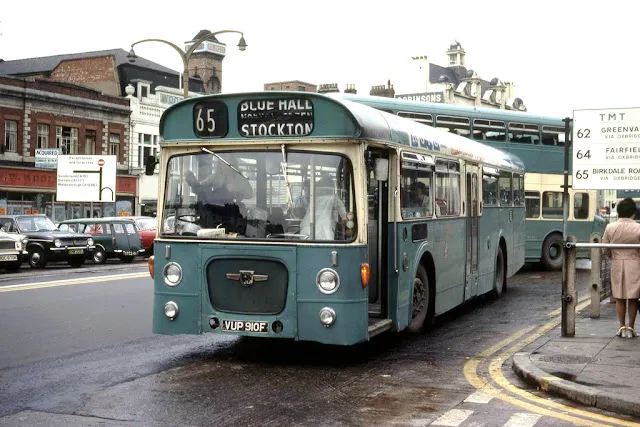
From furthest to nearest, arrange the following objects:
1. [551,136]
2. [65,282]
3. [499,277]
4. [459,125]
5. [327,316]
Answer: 1. [551,136]
2. [459,125]
3. [65,282]
4. [499,277]
5. [327,316]

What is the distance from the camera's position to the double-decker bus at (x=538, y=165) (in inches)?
908

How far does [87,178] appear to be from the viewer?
42.7 meters

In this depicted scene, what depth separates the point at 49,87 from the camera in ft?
164

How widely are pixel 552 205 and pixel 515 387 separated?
16541mm

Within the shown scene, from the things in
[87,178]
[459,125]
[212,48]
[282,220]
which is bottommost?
Answer: [282,220]

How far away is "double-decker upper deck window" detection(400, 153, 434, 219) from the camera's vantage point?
10156 mm

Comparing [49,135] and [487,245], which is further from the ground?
[49,135]

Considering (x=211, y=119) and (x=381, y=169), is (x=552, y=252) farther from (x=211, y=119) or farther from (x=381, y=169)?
(x=211, y=119)

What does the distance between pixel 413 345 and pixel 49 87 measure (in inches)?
1718

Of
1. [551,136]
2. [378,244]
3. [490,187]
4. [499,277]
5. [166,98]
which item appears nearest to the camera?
[378,244]

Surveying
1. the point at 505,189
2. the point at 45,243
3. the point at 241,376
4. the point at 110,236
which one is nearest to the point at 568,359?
the point at 241,376

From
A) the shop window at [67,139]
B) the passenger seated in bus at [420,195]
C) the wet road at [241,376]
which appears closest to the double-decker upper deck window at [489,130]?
the wet road at [241,376]

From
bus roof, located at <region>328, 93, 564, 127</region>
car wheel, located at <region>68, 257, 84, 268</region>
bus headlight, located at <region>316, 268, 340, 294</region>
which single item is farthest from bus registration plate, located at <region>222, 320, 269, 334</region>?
car wheel, located at <region>68, 257, 84, 268</region>

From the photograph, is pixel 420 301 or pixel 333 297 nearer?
pixel 333 297
